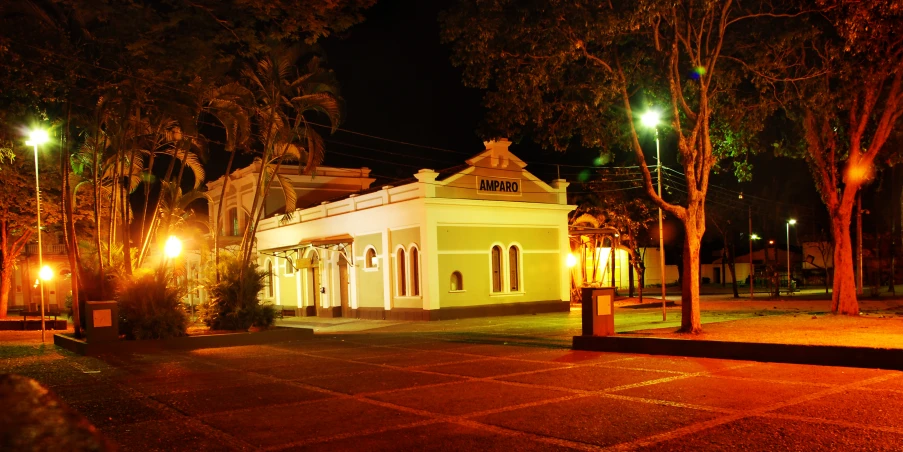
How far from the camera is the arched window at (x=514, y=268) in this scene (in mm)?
29406

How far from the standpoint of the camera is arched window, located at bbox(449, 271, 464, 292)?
1084 inches

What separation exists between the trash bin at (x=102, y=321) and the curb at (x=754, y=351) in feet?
36.8

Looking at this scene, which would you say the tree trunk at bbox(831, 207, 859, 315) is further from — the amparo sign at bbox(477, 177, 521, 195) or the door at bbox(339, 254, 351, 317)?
the door at bbox(339, 254, 351, 317)

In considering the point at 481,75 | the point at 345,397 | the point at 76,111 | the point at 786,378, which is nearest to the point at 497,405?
the point at 345,397

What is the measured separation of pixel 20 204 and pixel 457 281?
20569mm

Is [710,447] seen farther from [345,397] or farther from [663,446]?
[345,397]

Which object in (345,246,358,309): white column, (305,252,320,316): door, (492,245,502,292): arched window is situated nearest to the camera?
(492,245,502,292): arched window

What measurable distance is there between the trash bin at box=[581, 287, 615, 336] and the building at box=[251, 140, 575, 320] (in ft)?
36.6

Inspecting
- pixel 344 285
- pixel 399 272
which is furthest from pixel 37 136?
pixel 344 285

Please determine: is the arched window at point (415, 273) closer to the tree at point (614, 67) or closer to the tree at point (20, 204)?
the tree at point (614, 67)

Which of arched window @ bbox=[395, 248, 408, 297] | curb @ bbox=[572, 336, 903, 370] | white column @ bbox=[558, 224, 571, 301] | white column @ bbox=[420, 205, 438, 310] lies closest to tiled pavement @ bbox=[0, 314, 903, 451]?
curb @ bbox=[572, 336, 903, 370]

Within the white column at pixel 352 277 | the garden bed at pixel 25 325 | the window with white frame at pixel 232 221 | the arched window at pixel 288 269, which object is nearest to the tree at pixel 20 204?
the garden bed at pixel 25 325

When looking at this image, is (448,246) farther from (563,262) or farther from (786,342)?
(786,342)

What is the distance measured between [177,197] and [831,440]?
21269mm
